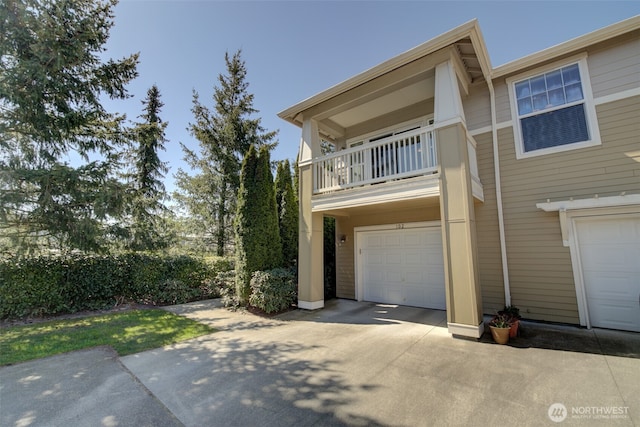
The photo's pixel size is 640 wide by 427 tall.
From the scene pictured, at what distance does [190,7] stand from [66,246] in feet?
25.5

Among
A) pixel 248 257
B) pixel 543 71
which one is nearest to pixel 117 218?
pixel 248 257

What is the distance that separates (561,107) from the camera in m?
5.98

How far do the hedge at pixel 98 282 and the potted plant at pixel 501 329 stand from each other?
901cm

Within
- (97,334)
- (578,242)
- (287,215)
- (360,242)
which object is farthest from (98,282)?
(578,242)

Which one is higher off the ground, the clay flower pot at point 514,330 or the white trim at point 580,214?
the white trim at point 580,214

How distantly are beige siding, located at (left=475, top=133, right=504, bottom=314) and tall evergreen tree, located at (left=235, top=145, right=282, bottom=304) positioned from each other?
5612 mm

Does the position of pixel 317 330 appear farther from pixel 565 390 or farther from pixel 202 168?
pixel 202 168

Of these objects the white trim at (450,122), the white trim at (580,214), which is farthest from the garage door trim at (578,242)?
the white trim at (450,122)

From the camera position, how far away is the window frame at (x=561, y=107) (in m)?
5.61

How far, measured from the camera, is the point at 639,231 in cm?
515

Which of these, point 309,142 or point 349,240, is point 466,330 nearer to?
point 349,240

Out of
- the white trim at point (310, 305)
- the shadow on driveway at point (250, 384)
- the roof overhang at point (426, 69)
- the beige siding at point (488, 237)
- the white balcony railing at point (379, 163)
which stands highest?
the roof overhang at point (426, 69)

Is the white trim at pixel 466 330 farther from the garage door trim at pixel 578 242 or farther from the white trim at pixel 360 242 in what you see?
the white trim at pixel 360 242

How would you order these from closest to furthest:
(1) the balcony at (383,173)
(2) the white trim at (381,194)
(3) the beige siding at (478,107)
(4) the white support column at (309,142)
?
(2) the white trim at (381,194)
(1) the balcony at (383,173)
(3) the beige siding at (478,107)
(4) the white support column at (309,142)
